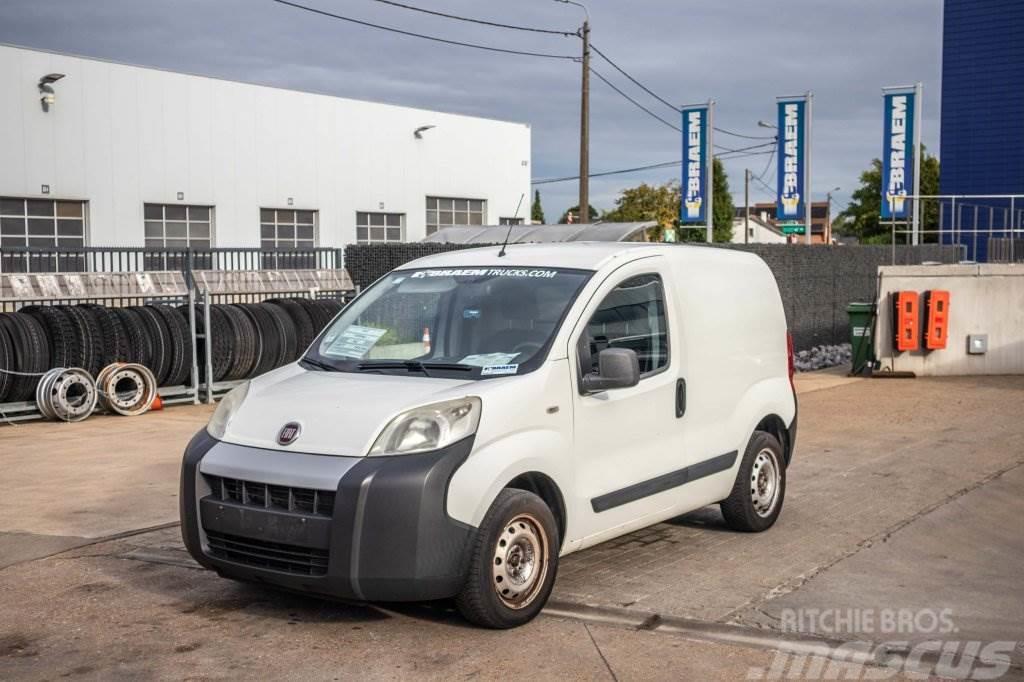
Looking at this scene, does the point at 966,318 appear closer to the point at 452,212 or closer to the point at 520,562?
the point at 520,562

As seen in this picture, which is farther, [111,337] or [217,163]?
[217,163]

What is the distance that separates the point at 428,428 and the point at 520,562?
830mm

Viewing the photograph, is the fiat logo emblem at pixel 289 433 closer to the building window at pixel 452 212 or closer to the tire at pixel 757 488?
the tire at pixel 757 488

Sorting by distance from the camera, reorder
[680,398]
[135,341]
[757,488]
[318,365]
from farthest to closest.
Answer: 1. [135,341]
2. [757,488]
3. [680,398]
4. [318,365]

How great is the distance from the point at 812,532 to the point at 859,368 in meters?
11.3

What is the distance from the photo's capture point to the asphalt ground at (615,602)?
538 cm

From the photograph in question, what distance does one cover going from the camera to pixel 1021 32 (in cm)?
4447

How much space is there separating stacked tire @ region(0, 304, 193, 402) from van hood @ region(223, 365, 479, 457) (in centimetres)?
840

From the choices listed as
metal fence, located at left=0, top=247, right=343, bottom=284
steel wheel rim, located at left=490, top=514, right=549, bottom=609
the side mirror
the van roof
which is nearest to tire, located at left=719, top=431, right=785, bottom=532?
the van roof

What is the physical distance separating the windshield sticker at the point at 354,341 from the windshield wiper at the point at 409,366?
0.20 m

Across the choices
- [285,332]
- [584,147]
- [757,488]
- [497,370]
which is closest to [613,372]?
[497,370]

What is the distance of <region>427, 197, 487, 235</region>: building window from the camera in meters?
42.1

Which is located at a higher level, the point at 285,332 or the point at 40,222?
the point at 40,222

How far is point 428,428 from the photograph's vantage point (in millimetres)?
5609
